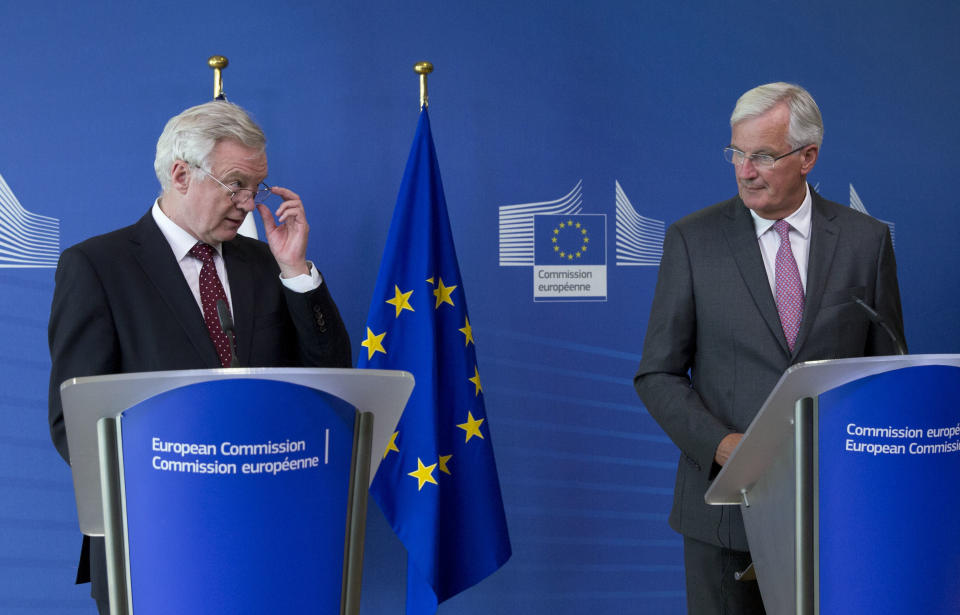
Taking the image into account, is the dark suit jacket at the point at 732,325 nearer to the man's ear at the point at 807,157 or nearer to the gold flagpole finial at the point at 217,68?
the man's ear at the point at 807,157

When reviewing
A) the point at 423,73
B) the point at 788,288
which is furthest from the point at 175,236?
the point at 788,288

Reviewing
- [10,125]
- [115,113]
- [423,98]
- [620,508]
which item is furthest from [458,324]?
[10,125]

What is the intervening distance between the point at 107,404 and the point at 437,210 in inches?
78.2

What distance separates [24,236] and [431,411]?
5.32ft

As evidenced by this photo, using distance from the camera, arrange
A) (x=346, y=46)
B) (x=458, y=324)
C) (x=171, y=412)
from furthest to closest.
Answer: (x=346, y=46)
(x=458, y=324)
(x=171, y=412)

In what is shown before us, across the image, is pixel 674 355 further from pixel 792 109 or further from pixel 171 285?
pixel 171 285

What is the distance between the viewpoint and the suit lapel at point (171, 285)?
1983mm

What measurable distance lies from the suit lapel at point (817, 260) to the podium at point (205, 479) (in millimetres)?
1304

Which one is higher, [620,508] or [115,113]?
[115,113]

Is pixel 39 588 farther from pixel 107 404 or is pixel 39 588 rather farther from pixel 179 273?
pixel 107 404

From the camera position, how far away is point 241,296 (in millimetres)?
2162

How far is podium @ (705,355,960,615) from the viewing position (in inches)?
54.2

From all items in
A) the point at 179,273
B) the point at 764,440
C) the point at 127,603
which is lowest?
the point at 127,603

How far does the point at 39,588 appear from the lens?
3111mm
